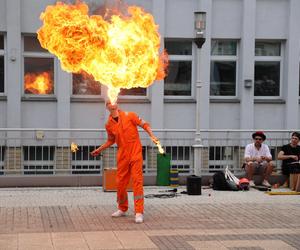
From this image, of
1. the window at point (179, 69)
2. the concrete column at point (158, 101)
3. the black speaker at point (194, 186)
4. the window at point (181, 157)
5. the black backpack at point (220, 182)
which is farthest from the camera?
the window at point (179, 69)

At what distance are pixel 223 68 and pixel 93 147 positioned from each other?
5.50 metres

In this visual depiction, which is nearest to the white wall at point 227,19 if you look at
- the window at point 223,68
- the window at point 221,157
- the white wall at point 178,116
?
the window at point 223,68

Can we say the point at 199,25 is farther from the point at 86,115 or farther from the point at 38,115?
the point at 38,115

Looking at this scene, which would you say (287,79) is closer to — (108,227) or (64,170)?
(64,170)

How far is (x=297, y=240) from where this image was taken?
29.0 ft

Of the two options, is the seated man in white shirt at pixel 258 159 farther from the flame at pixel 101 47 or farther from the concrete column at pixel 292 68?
the concrete column at pixel 292 68

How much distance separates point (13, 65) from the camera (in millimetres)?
17344

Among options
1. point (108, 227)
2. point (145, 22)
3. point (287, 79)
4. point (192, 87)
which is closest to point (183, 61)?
point (192, 87)

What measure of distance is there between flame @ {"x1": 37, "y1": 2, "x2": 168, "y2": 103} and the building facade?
630 centimetres

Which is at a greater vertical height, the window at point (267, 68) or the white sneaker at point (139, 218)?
the window at point (267, 68)

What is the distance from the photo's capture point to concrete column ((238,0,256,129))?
60.1 feet

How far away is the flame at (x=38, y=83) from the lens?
701 inches

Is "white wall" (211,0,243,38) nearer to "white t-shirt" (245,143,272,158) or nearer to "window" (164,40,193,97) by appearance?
Result: "window" (164,40,193,97)

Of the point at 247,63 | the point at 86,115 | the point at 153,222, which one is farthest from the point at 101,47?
the point at 247,63
